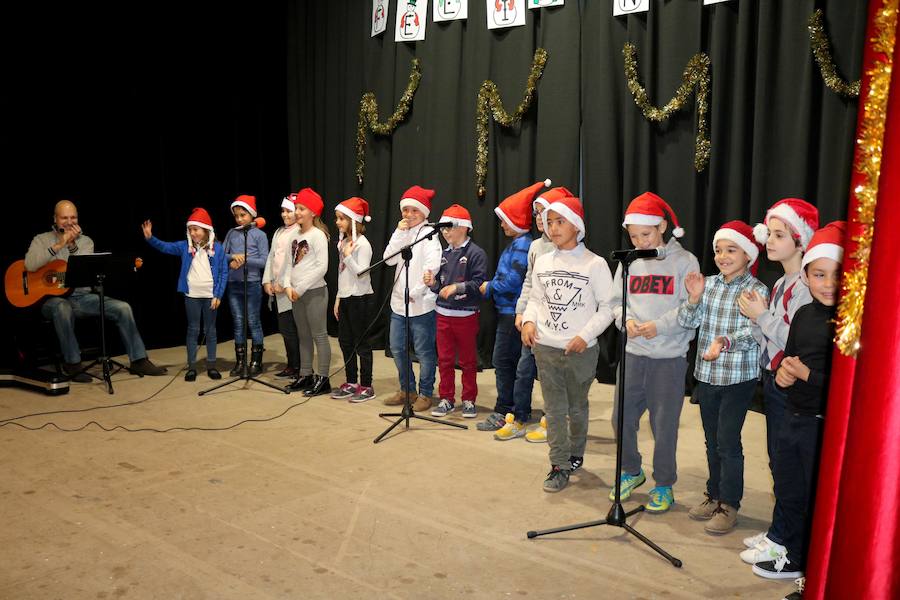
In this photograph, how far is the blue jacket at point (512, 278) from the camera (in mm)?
4629

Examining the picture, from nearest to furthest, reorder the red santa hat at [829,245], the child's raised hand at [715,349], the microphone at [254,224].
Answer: the red santa hat at [829,245]
the child's raised hand at [715,349]
the microphone at [254,224]

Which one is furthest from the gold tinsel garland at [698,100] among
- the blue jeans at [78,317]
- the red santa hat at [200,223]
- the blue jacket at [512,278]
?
the blue jeans at [78,317]

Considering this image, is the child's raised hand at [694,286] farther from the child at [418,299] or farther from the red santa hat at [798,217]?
the child at [418,299]

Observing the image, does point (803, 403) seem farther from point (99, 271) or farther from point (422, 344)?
point (99, 271)

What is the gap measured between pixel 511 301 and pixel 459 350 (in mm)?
599

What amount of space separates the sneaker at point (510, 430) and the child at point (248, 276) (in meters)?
2.59

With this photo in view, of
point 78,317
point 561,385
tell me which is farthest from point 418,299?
point 78,317

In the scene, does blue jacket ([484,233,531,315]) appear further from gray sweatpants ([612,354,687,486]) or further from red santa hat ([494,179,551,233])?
gray sweatpants ([612,354,687,486])

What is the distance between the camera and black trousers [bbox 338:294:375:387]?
5387 millimetres

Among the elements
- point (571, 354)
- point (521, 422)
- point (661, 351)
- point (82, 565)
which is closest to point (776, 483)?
point (661, 351)

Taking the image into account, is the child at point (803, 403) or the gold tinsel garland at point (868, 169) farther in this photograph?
the child at point (803, 403)

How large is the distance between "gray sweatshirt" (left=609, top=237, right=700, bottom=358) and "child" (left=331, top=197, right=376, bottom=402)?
92.3 inches

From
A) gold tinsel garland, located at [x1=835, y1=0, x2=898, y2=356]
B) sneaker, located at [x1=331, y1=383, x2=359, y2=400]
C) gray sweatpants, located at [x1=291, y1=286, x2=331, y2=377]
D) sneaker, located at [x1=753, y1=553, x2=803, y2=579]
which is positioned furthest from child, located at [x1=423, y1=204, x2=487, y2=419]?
gold tinsel garland, located at [x1=835, y1=0, x2=898, y2=356]

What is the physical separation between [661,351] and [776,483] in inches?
29.8
